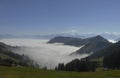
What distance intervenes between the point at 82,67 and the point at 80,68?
5.65 feet

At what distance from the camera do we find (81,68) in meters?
199

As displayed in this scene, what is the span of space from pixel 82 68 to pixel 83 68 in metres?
1.03

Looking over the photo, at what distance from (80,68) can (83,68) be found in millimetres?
2313

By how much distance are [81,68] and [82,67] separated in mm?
1242

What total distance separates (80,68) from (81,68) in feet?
2.89

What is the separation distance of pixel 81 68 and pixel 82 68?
76cm

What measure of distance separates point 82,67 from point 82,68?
3.07ft

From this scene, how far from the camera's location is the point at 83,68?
199875 mm

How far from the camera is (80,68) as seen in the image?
200 meters

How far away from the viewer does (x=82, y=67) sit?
199875 mm

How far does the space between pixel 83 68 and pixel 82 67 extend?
1084 mm
